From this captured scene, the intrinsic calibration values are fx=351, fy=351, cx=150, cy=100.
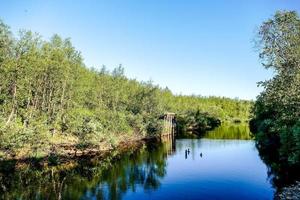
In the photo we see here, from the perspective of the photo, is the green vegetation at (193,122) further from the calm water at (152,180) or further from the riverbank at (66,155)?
the calm water at (152,180)

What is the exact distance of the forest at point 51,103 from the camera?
5953 cm

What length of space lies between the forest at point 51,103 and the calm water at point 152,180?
7.33 meters

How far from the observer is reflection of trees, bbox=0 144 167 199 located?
42750 millimetres

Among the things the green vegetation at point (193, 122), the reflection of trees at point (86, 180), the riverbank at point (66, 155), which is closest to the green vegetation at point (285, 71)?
the reflection of trees at point (86, 180)

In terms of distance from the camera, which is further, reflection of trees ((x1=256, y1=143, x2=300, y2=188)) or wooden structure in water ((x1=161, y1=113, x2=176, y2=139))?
wooden structure in water ((x1=161, y1=113, x2=176, y2=139))

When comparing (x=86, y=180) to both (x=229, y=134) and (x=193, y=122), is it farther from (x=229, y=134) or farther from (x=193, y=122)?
(x=193, y=122)

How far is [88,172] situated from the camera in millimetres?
55625

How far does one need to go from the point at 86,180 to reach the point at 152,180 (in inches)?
384

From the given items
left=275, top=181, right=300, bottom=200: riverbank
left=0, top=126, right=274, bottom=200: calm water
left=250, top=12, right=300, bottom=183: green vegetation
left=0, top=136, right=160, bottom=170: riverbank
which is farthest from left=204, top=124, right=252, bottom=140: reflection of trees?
left=275, top=181, right=300, bottom=200: riverbank

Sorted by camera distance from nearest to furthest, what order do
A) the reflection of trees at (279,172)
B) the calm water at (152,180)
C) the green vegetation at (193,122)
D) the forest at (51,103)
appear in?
the calm water at (152,180) → the reflection of trees at (279,172) → the forest at (51,103) → the green vegetation at (193,122)

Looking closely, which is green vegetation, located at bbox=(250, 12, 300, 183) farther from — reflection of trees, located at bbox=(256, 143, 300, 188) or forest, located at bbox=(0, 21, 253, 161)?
forest, located at bbox=(0, 21, 253, 161)

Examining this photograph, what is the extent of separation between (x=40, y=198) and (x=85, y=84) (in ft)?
203

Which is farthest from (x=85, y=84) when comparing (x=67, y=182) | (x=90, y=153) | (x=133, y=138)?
(x=67, y=182)

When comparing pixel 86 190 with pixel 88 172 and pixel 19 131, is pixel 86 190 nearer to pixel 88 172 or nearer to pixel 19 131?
pixel 88 172
